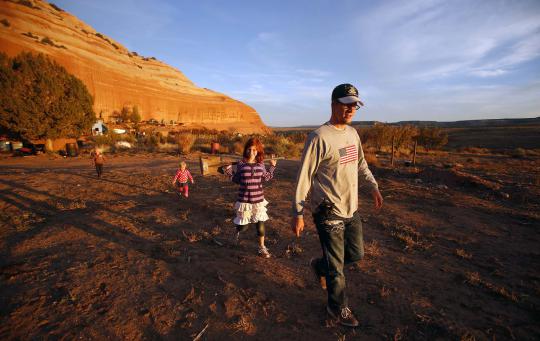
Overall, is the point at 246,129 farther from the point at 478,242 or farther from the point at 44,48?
the point at 478,242

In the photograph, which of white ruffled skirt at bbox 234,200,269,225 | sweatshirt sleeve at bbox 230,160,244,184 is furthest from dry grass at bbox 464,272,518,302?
sweatshirt sleeve at bbox 230,160,244,184

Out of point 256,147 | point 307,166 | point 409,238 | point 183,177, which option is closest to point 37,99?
point 183,177

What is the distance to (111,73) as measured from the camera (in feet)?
139

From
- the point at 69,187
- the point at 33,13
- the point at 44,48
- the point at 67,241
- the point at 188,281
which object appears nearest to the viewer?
the point at 188,281

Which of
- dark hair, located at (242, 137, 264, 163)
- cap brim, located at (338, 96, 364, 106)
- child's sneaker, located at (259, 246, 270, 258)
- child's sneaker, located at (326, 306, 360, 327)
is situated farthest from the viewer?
child's sneaker, located at (259, 246, 270, 258)

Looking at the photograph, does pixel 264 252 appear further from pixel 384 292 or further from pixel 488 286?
pixel 488 286

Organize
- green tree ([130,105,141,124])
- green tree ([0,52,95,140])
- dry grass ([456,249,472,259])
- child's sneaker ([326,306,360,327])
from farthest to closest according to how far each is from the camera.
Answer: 1. green tree ([130,105,141,124])
2. green tree ([0,52,95,140])
3. dry grass ([456,249,472,259])
4. child's sneaker ([326,306,360,327])

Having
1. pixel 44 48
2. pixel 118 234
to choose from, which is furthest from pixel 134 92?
pixel 118 234

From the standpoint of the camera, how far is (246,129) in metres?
55.7

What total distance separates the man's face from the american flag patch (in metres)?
0.26

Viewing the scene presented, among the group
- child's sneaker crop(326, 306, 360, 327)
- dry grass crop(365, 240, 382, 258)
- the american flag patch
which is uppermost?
the american flag patch

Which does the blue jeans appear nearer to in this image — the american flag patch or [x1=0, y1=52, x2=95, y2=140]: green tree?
the american flag patch

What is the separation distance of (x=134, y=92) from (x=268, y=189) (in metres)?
44.3

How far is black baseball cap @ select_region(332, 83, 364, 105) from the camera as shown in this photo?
7.05ft
